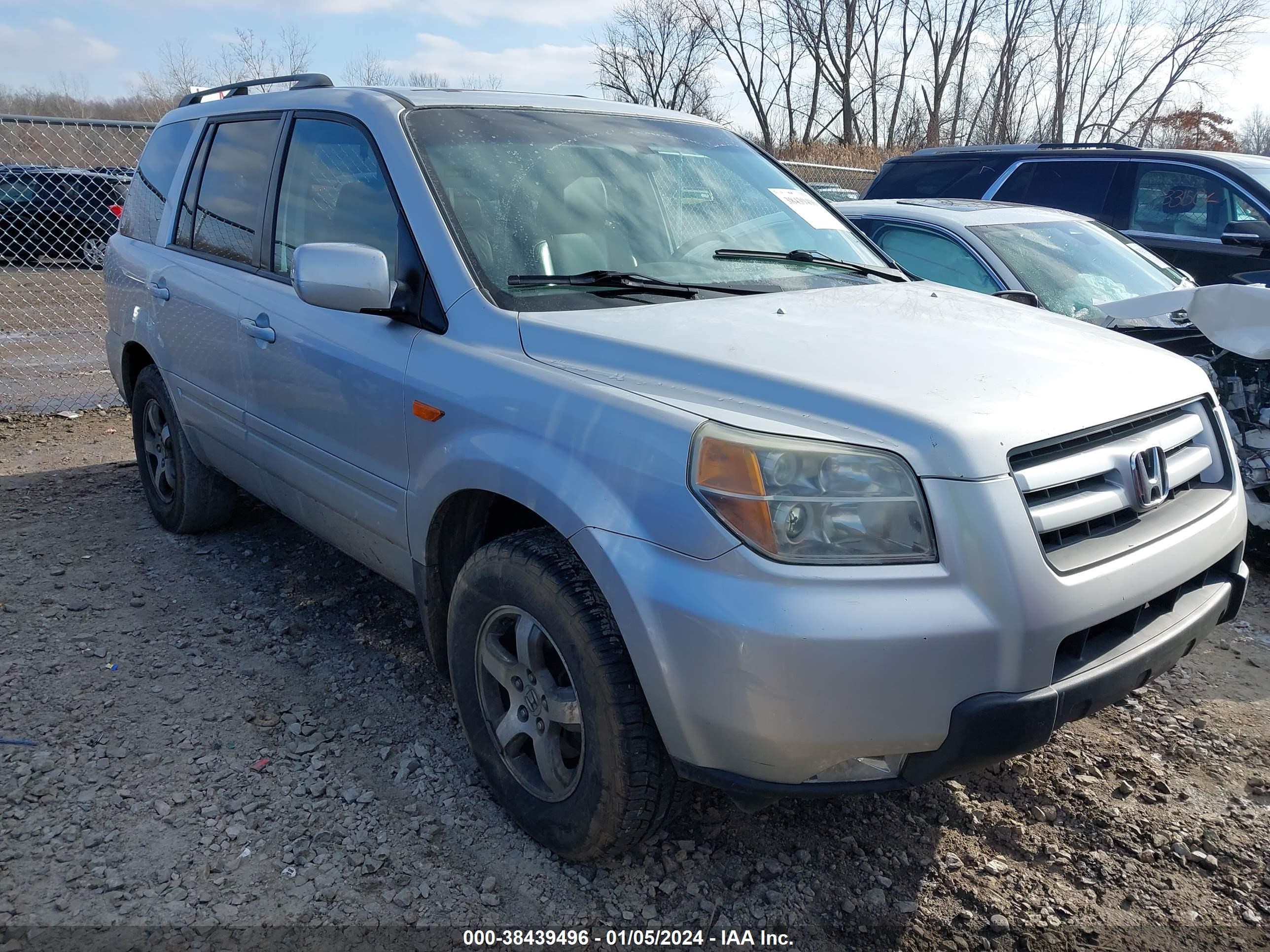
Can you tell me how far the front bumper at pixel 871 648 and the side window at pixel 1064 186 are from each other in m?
5.95

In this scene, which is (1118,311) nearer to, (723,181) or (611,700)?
(723,181)

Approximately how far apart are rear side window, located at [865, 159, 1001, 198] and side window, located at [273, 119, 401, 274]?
5460 mm

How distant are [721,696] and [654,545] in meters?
0.33

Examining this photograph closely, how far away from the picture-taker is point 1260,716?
11.0ft

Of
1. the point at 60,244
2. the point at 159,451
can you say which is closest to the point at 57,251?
the point at 60,244

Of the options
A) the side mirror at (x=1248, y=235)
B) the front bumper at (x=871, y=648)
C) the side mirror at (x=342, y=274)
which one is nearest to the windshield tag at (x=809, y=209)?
the side mirror at (x=342, y=274)

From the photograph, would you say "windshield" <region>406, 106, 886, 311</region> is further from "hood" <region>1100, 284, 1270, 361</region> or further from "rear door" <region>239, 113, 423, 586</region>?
"hood" <region>1100, 284, 1270, 361</region>

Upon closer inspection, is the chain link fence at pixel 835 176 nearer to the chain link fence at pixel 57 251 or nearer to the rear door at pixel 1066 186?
the rear door at pixel 1066 186

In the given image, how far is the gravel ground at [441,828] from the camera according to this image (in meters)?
2.38

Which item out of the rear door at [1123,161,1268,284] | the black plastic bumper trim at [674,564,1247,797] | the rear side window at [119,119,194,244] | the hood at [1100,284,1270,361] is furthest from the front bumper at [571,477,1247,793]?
the rear door at [1123,161,1268,284]

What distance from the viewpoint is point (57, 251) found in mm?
15398

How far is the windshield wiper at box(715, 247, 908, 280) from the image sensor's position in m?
3.18

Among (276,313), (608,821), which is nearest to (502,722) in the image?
(608,821)

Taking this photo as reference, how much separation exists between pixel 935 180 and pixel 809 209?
14.8ft
